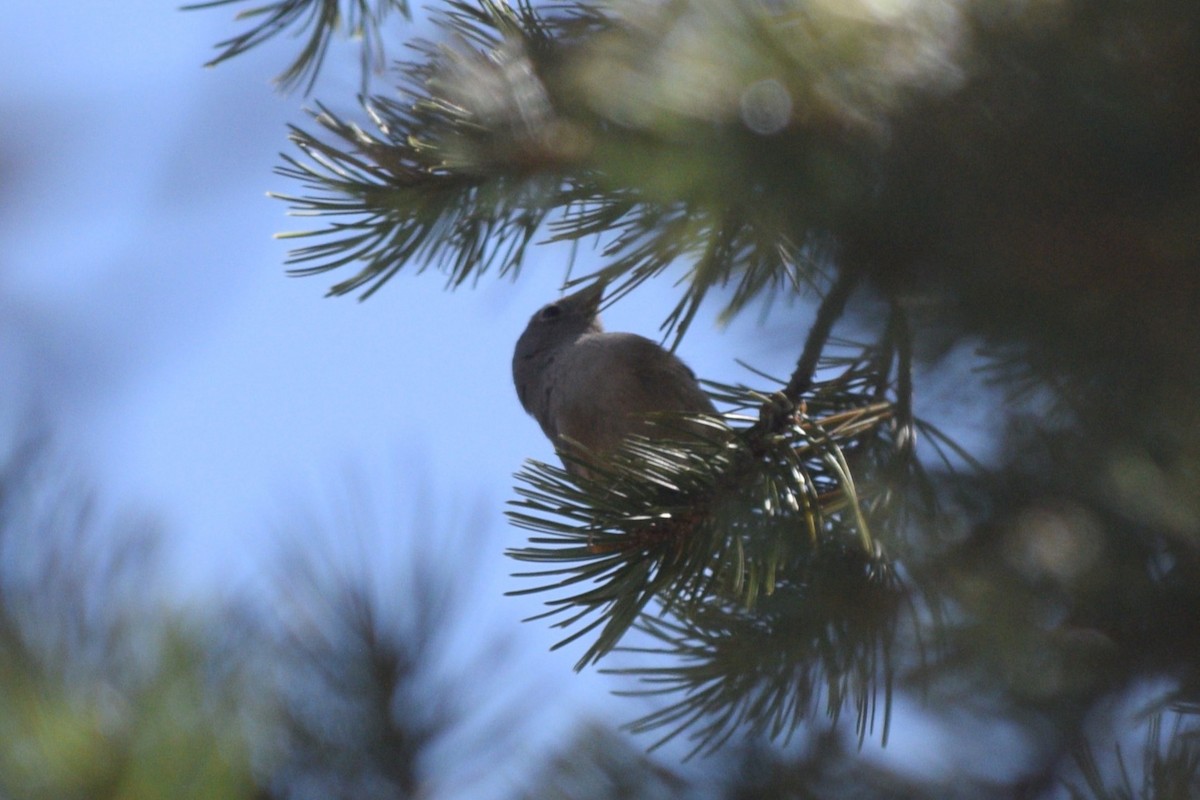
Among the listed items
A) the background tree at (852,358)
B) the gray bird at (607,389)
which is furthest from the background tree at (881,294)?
the gray bird at (607,389)

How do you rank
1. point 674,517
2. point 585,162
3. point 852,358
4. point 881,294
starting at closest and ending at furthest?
1. point 881,294
2. point 585,162
3. point 674,517
4. point 852,358

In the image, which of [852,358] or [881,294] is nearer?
[881,294]

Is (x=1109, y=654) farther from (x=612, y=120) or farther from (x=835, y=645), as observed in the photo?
(x=612, y=120)

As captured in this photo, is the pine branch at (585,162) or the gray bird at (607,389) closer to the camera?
the pine branch at (585,162)

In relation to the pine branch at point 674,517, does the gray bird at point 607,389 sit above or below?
above

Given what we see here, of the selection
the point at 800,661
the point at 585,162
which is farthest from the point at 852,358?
the point at 585,162

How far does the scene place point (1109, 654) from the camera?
1.51m

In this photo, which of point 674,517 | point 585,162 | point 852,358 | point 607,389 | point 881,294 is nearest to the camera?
point 881,294

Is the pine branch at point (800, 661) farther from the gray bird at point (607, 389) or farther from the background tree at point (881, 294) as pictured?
the gray bird at point (607, 389)

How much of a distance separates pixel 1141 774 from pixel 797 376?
2.36 ft

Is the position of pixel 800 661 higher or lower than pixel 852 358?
lower

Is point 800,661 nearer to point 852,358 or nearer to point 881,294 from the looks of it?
point 852,358

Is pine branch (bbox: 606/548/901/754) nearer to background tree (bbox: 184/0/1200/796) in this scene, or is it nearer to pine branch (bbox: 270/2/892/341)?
background tree (bbox: 184/0/1200/796)

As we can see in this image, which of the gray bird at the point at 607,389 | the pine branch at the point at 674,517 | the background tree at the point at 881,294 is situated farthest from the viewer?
the gray bird at the point at 607,389
